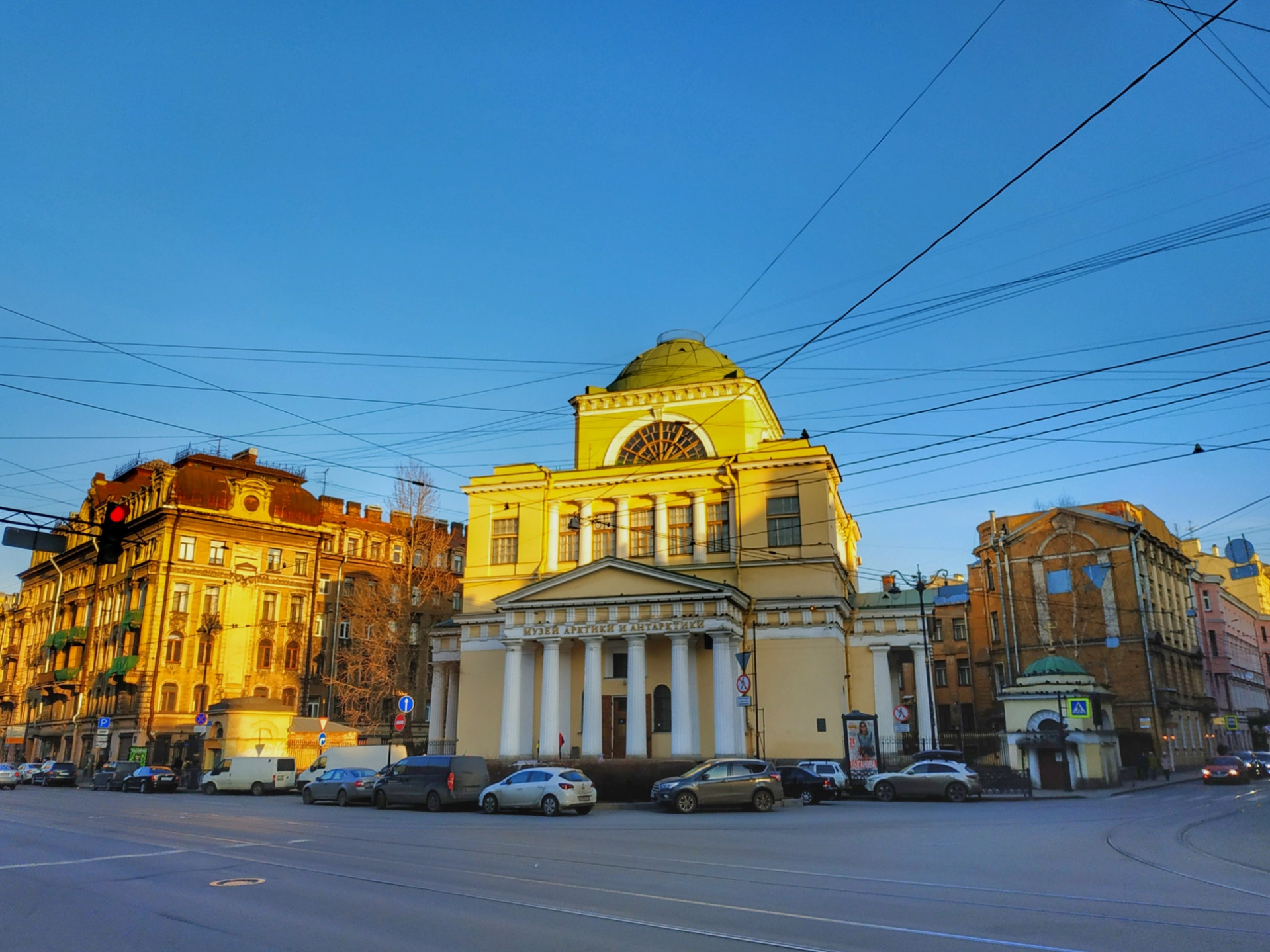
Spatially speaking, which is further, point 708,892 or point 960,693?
point 960,693

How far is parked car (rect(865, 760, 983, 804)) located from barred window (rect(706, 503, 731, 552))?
48.4 ft

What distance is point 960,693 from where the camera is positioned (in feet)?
241

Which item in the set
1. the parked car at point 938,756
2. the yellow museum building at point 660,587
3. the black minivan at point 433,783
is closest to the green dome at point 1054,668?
the parked car at point 938,756

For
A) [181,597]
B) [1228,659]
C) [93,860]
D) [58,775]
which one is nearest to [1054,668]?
[93,860]

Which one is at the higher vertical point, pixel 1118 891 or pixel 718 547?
pixel 718 547

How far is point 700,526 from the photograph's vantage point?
141 ft

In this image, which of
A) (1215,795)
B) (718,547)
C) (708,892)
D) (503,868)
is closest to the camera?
(708,892)

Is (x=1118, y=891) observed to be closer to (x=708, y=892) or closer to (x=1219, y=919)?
(x=1219, y=919)

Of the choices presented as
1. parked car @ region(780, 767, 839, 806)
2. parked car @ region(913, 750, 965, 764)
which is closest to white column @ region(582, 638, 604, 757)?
parked car @ region(780, 767, 839, 806)

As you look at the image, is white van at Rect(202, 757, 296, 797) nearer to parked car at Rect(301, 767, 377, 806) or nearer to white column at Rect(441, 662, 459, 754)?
white column at Rect(441, 662, 459, 754)

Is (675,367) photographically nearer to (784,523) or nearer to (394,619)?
(784,523)

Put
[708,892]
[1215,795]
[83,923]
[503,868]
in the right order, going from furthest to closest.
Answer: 1. [1215,795]
2. [503,868]
3. [708,892]
4. [83,923]

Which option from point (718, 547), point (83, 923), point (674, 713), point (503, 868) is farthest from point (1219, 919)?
point (718, 547)

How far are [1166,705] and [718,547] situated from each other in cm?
3390
